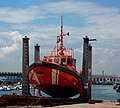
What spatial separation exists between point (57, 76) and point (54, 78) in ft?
1.60

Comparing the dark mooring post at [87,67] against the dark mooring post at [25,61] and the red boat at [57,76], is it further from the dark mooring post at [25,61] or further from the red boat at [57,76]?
the dark mooring post at [25,61]

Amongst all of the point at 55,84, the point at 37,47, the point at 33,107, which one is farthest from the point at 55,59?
the point at 33,107

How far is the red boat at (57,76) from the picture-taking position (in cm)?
4828

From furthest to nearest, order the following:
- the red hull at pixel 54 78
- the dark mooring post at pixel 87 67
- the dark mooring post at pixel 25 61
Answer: the dark mooring post at pixel 25 61 < the dark mooring post at pixel 87 67 < the red hull at pixel 54 78

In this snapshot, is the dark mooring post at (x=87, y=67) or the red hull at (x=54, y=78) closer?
the red hull at (x=54, y=78)

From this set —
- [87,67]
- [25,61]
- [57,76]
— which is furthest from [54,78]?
[25,61]

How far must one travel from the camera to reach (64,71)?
48.2 metres

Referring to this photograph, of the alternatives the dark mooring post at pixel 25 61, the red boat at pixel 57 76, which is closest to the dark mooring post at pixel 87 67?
the red boat at pixel 57 76

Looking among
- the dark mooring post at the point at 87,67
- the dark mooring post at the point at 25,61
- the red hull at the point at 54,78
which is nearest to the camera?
the red hull at the point at 54,78

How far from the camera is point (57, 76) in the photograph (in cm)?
4831

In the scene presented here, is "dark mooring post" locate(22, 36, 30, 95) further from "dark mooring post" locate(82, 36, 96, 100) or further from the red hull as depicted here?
"dark mooring post" locate(82, 36, 96, 100)

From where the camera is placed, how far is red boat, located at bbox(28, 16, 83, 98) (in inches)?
1901

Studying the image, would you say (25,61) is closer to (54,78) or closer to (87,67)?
(54,78)

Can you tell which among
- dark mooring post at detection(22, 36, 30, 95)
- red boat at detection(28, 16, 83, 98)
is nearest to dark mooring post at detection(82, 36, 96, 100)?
red boat at detection(28, 16, 83, 98)
